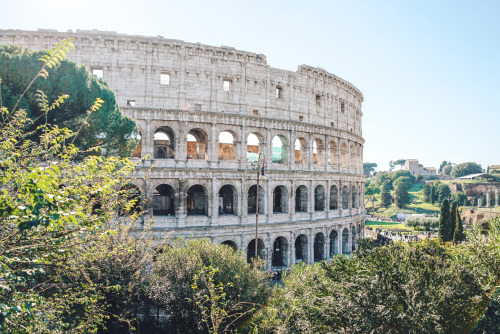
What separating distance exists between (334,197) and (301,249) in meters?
4.99

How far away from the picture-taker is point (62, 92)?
11414 millimetres

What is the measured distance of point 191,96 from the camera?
→ 61.9 ft

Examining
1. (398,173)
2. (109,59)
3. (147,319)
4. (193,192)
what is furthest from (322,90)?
(398,173)

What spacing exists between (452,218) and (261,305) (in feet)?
94.3

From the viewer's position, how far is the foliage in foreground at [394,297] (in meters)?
6.66

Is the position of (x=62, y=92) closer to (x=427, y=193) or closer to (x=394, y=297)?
(x=394, y=297)

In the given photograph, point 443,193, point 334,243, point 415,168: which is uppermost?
point 415,168

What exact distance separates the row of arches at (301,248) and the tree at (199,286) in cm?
801

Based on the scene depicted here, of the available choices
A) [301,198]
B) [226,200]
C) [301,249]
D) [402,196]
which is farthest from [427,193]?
[226,200]

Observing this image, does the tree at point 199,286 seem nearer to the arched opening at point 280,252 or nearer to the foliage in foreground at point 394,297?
the foliage in foreground at point 394,297

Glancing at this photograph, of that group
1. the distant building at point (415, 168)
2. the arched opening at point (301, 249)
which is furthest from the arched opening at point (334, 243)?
the distant building at point (415, 168)

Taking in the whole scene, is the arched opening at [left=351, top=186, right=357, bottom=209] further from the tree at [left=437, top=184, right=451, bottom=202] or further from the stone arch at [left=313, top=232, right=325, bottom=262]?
→ the tree at [left=437, top=184, right=451, bottom=202]

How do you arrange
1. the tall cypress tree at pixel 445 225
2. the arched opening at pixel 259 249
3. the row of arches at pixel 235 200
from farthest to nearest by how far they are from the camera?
the tall cypress tree at pixel 445 225, the row of arches at pixel 235 200, the arched opening at pixel 259 249

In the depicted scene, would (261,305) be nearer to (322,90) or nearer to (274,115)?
(274,115)
